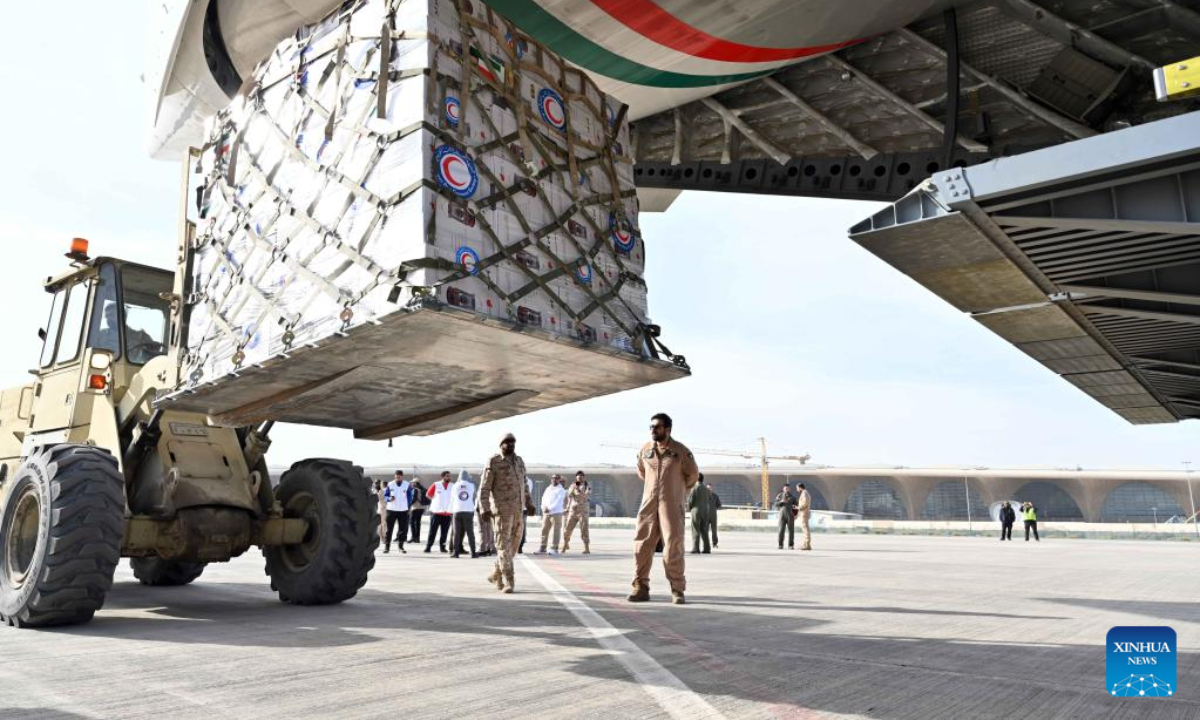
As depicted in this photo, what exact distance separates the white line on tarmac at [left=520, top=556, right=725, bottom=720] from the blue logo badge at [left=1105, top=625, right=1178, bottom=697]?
1821 millimetres

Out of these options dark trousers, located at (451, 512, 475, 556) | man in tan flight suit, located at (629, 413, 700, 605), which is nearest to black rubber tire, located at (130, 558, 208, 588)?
man in tan flight suit, located at (629, 413, 700, 605)

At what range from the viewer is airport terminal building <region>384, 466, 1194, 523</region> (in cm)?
8762

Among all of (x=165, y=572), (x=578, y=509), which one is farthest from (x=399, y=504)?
(x=165, y=572)

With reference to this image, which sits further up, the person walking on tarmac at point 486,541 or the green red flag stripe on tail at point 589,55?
the green red flag stripe on tail at point 589,55

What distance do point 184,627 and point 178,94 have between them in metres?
6.95

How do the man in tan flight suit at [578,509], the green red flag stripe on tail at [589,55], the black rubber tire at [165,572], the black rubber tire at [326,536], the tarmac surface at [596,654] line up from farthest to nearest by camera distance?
the man in tan flight suit at [578,509] → the green red flag stripe on tail at [589,55] → the black rubber tire at [165,572] → the black rubber tire at [326,536] → the tarmac surface at [596,654]

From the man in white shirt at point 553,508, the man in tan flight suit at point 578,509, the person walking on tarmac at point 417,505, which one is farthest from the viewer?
the person walking on tarmac at point 417,505

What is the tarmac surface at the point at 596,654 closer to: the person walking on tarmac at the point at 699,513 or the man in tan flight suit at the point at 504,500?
the man in tan flight suit at the point at 504,500

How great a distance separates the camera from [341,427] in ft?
23.5

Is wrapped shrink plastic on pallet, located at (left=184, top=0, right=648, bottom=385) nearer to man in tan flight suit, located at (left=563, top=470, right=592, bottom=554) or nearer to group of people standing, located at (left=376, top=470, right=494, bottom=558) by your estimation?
group of people standing, located at (left=376, top=470, right=494, bottom=558)

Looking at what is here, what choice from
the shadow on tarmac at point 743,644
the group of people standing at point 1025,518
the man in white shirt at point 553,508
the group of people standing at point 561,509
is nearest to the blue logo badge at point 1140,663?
the shadow on tarmac at point 743,644

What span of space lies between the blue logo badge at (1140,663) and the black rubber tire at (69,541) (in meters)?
6.45

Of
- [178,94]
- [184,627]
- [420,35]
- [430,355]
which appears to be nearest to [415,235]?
[430,355]

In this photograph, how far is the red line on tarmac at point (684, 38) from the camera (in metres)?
9.41
